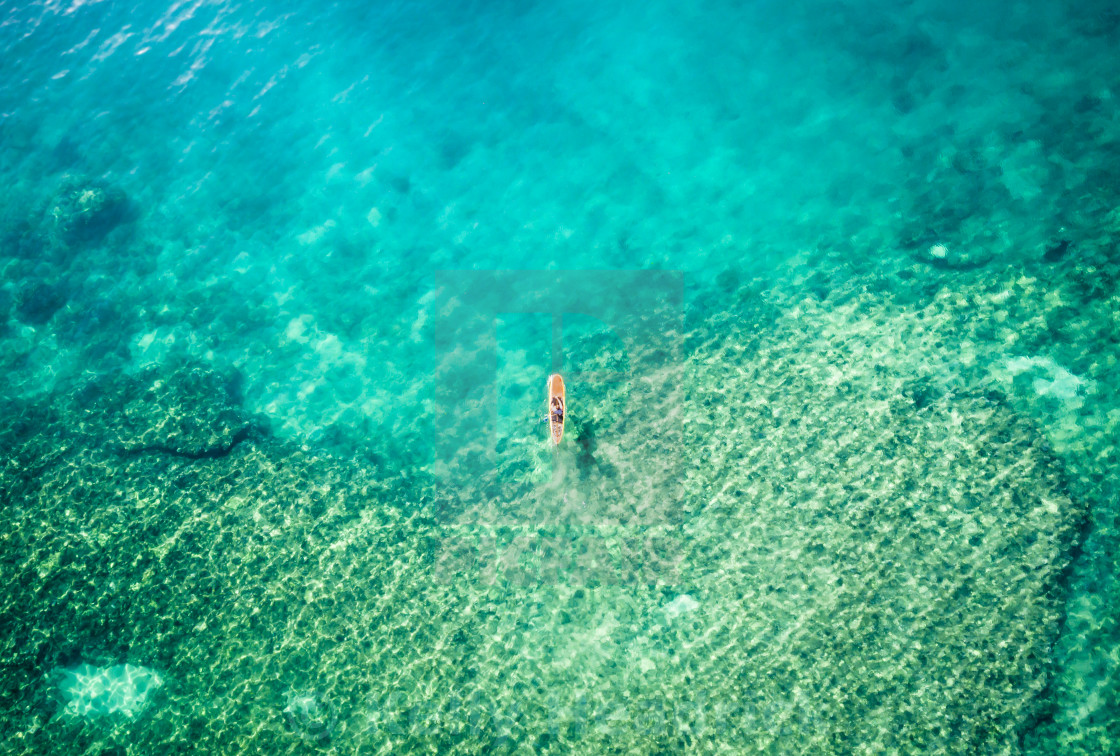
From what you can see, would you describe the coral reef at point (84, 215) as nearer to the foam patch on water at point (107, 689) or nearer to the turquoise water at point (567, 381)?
the turquoise water at point (567, 381)

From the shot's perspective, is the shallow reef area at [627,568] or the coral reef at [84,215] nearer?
the shallow reef area at [627,568]

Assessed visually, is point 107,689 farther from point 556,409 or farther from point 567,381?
point 567,381

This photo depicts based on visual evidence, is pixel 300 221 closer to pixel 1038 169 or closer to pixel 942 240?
pixel 942 240

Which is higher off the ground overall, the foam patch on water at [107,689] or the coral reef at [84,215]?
the coral reef at [84,215]

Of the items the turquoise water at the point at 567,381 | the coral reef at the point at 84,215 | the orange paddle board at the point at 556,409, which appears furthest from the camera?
the coral reef at the point at 84,215

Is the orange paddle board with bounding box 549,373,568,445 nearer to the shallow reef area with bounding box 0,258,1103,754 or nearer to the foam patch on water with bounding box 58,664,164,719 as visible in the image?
the shallow reef area with bounding box 0,258,1103,754

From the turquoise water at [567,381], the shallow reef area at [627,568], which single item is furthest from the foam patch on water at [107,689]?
the shallow reef area at [627,568]

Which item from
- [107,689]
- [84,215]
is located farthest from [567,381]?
[84,215]
